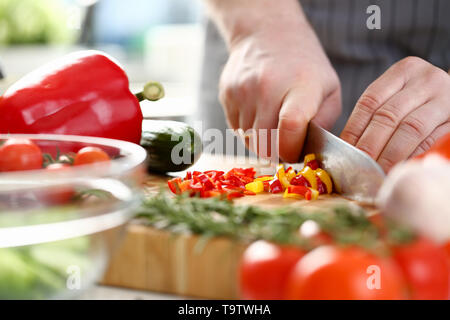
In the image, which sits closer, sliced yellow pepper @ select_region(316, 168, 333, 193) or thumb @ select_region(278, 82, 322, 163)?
sliced yellow pepper @ select_region(316, 168, 333, 193)

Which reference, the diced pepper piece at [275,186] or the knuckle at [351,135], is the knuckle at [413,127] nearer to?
the knuckle at [351,135]

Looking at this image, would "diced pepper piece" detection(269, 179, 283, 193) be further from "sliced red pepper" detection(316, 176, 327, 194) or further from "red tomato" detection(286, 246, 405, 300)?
"red tomato" detection(286, 246, 405, 300)

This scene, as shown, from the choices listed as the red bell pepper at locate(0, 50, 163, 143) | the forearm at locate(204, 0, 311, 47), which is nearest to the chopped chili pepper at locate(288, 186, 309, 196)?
the red bell pepper at locate(0, 50, 163, 143)

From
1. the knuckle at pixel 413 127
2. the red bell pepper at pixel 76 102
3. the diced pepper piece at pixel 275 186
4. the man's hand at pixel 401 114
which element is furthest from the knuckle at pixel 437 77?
the red bell pepper at pixel 76 102

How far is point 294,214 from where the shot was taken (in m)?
0.78

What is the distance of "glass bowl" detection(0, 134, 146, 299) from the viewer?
2.14 feet

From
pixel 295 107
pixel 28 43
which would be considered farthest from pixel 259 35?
pixel 28 43

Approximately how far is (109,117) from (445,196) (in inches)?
Answer: 29.6

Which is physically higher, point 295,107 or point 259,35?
point 259,35

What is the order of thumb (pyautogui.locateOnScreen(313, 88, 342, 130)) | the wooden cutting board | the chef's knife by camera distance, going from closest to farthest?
the wooden cutting board, the chef's knife, thumb (pyautogui.locateOnScreen(313, 88, 342, 130))

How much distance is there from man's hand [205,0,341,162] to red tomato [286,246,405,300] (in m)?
0.74

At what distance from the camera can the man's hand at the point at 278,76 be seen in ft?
4.51

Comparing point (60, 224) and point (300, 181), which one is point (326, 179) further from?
point (60, 224)
